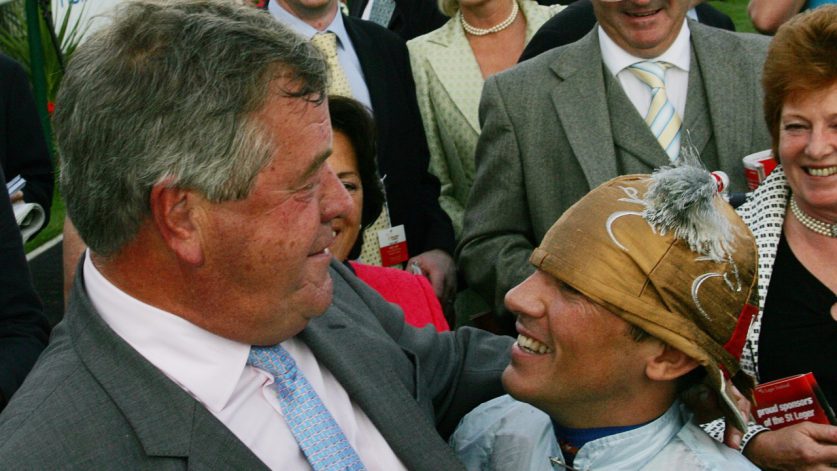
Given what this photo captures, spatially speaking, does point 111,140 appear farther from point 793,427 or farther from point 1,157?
point 1,157

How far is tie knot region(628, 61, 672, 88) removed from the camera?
3838 millimetres

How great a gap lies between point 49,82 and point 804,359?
7.41 m

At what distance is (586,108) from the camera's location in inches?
148

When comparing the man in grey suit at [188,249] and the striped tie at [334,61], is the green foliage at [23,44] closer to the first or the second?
the striped tie at [334,61]

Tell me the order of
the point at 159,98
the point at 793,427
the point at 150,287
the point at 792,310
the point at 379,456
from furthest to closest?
1. the point at 792,310
2. the point at 793,427
3. the point at 379,456
4. the point at 150,287
5. the point at 159,98

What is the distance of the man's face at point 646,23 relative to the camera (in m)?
3.83

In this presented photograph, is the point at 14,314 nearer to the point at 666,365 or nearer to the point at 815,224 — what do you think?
the point at 666,365

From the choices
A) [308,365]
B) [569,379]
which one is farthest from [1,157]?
[569,379]

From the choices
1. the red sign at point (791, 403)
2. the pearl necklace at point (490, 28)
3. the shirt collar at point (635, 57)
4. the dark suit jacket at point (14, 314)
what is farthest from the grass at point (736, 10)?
the dark suit jacket at point (14, 314)

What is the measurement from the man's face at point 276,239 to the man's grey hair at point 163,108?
3 cm

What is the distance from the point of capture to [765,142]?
12.3 feet

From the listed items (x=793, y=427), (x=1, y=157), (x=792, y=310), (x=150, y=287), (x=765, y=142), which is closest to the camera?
(x=150, y=287)

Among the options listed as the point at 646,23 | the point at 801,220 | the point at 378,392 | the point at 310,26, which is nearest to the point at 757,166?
the point at 801,220

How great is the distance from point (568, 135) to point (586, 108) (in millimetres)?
128
